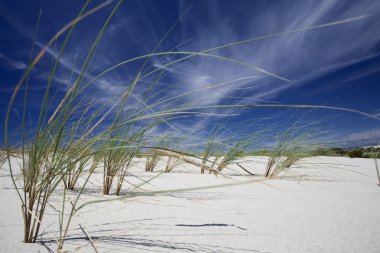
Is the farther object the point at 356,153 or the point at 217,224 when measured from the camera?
the point at 356,153

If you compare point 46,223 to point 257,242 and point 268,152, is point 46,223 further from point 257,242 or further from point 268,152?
point 268,152

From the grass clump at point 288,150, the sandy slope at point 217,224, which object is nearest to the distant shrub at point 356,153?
the grass clump at point 288,150

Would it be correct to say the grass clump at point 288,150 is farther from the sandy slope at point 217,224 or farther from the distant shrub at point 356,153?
the distant shrub at point 356,153

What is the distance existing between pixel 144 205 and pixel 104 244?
15.4 inches

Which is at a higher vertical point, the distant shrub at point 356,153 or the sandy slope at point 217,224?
the distant shrub at point 356,153

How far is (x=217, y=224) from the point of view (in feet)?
2.74

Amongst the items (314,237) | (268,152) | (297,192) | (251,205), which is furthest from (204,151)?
(314,237)

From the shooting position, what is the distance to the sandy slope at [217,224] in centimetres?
67

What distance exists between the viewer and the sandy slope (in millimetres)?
667

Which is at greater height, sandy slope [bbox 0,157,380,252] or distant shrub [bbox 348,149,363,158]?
distant shrub [bbox 348,149,363,158]

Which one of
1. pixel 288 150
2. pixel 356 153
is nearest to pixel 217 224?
pixel 288 150

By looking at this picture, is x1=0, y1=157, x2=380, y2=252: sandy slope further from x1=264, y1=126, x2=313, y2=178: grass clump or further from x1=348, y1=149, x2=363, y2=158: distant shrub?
x1=348, y1=149, x2=363, y2=158: distant shrub

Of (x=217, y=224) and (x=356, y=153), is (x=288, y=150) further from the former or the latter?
(x=356, y=153)

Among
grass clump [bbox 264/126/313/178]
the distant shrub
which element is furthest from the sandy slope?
the distant shrub
